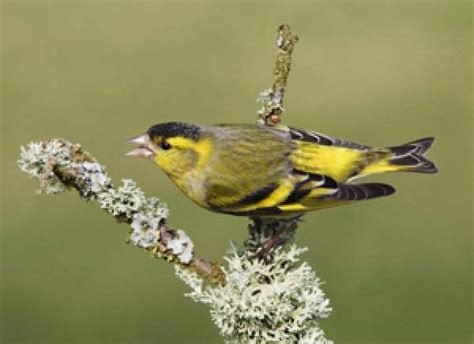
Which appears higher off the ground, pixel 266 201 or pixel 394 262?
pixel 394 262

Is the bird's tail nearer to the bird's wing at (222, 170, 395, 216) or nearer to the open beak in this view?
the bird's wing at (222, 170, 395, 216)

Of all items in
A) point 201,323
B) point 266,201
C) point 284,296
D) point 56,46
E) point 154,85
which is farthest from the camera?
point 56,46

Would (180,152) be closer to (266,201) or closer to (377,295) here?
Answer: (266,201)

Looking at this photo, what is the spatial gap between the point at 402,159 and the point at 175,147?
35.3 inches

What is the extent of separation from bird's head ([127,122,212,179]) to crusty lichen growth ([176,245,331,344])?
0.74 metres

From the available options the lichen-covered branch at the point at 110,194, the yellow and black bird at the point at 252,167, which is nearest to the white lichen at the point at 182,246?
the lichen-covered branch at the point at 110,194

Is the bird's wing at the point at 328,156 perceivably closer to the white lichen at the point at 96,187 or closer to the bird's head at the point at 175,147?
the bird's head at the point at 175,147

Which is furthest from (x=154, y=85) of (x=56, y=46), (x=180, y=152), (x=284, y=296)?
(x=284, y=296)

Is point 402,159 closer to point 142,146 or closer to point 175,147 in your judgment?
point 175,147

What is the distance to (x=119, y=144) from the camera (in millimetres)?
8875

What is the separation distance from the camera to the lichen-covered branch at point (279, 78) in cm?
330

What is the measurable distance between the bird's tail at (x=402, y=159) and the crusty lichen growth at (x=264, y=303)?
1.09 m

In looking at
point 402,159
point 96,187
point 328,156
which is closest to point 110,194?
point 96,187

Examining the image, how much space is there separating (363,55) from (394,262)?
3925 millimetres
